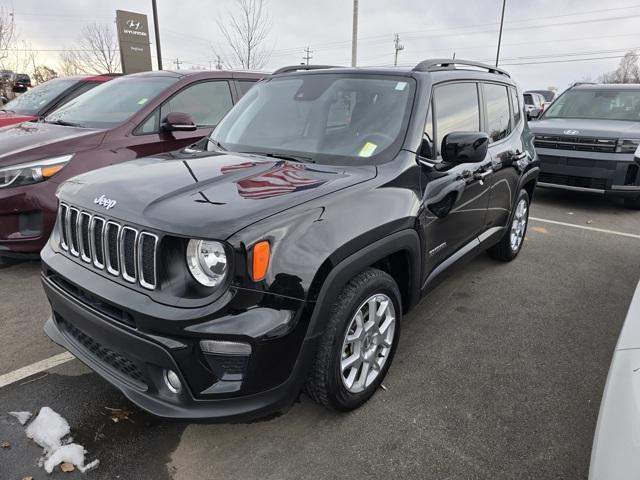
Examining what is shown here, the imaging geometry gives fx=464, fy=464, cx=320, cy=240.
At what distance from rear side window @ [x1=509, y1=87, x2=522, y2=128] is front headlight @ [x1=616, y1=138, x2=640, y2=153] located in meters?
3.27

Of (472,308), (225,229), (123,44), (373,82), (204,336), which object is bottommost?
(472,308)

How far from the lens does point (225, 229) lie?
6.04 ft

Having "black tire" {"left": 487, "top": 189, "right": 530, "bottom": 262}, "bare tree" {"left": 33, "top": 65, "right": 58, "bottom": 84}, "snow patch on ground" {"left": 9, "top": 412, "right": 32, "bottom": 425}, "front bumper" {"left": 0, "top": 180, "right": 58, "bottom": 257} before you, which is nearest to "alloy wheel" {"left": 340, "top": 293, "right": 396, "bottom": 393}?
"snow patch on ground" {"left": 9, "top": 412, "right": 32, "bottom": 425}

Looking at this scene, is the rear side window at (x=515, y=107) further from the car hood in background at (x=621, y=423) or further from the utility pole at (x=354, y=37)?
the utility pole at (x=354, y=37)

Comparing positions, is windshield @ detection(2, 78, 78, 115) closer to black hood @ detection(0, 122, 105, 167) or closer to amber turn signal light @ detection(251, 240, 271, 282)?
black hood @ detection(0, 122, 105, 167)

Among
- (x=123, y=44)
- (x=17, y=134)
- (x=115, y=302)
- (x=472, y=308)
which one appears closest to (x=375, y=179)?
(x=115, y=302)

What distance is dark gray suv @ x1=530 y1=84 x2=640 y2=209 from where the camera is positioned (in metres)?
6.85

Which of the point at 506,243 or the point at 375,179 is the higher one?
the point at 375,179

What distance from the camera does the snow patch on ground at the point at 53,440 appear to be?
84.0 inches

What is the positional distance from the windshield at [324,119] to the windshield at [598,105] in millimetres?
6623

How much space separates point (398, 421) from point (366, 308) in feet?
2.07

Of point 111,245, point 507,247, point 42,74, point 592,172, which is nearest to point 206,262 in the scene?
point 111,245

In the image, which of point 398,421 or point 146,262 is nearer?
point 146,262

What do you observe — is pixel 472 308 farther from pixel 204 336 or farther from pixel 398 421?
pixel 204 336
